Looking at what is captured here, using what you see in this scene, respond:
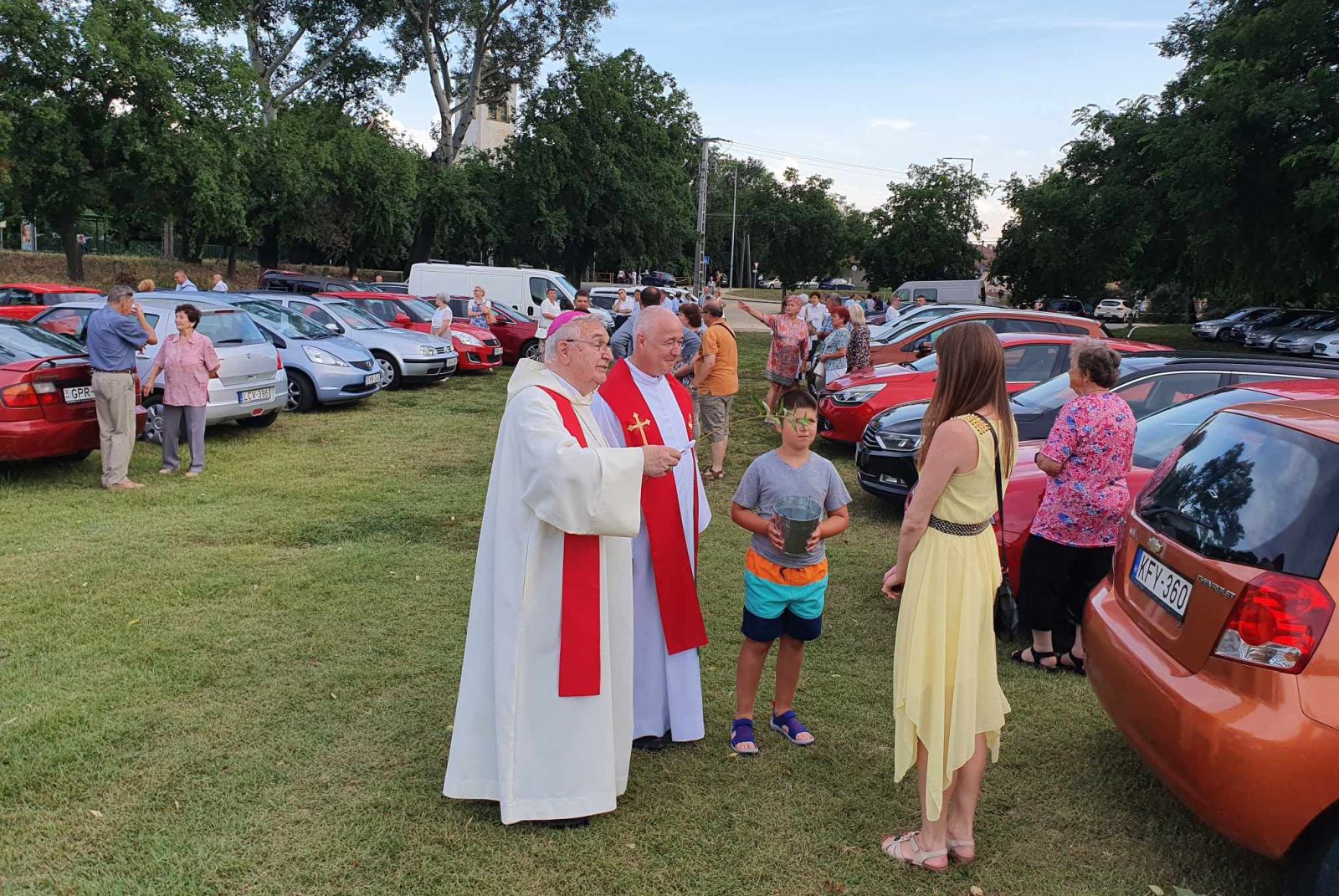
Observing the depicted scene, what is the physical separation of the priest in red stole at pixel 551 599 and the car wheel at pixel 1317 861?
218 centimetres

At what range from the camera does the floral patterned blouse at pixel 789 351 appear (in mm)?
11164

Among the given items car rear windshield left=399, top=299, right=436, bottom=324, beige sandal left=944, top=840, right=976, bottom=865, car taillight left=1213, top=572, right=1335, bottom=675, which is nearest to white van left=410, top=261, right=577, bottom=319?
car rear windshield left=399, top=299, right=436, bottom=324

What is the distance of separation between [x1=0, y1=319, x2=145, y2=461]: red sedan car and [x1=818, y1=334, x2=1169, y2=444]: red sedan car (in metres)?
7.41

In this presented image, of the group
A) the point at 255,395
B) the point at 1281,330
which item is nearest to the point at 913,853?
the point at 255,395

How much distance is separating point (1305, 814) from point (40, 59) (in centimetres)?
2851

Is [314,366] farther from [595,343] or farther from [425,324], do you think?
[595,343]

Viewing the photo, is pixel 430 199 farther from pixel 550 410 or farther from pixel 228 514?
pixel 550 410

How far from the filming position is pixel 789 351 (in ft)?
36.7

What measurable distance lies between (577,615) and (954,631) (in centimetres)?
130

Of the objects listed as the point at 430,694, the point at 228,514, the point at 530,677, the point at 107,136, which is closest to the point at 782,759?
the point at 530,677

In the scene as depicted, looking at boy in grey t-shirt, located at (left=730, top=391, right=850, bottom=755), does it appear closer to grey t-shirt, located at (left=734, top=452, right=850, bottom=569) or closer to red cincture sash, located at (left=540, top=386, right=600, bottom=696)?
grey t-shirt, located at (left=734, top=452, right=850, bottom=569)

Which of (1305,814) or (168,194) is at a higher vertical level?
(168,194)

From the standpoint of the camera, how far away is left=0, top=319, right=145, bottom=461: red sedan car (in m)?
7.86

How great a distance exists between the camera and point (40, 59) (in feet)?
74.9
